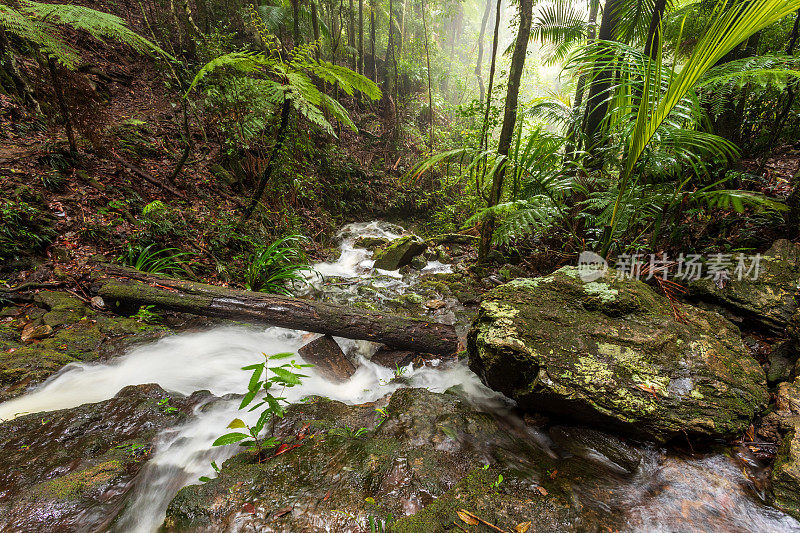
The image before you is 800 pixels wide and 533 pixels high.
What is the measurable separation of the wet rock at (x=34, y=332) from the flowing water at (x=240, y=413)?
1.64 feet

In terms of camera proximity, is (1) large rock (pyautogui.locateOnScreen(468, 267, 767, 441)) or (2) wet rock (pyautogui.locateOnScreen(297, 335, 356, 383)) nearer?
(1) large rock (pyautogui.locateOnScreen(468, 267, 767, 441))

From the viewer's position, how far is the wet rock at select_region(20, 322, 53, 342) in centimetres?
245

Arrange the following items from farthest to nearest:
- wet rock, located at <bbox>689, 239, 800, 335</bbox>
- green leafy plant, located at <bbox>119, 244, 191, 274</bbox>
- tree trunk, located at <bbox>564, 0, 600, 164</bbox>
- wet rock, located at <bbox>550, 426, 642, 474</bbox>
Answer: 1. tree trunk, located at <bbox>564, 0, 600, 164</bbox>
2. green leafy plant, located at <bbox>119, 244, 191, 274</bbox>
3. wet rock, located at <bbox>689, 239, 800, 335</bbox>
4. wet rock, located at <bbox>550, 426, 642, 474</bbox>

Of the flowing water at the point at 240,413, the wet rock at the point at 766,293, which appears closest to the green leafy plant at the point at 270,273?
the flowing water at the point at 240,413

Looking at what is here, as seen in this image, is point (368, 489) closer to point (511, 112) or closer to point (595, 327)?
point (595, 327)

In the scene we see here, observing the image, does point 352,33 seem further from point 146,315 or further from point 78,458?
point 78,458

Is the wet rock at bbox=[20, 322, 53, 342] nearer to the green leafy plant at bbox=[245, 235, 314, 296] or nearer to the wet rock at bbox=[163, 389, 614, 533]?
the green leafy plant at bbox=[245, 235, 314, 296]

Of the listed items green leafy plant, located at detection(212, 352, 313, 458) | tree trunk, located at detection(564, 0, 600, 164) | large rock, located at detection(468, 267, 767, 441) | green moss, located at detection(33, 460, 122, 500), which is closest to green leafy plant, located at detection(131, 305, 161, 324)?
green moss, located at detection(33, 460, 122, 500)

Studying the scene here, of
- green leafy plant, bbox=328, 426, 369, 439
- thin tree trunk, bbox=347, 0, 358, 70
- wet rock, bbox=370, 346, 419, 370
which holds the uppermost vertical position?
thin tree trunk, bbox=347, 0, 358, 70

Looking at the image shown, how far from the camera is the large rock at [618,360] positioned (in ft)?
6.05

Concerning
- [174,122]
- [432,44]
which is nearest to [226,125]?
[174,122]

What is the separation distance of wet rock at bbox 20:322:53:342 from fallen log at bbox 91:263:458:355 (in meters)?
0.48

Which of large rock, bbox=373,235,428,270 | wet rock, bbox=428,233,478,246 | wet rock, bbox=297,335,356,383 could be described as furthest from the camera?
wet rock, bbox=428,233,478,246

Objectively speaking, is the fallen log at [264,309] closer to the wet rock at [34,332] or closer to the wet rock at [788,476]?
the wet rock at [34,332]
